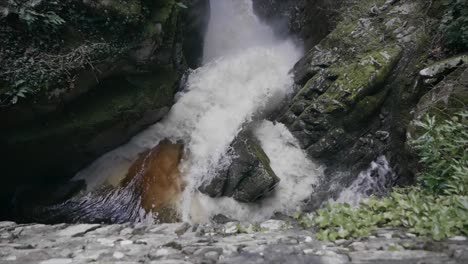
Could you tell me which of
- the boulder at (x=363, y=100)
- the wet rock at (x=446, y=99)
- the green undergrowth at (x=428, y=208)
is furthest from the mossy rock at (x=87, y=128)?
the wet rock at (x=446, y=99)

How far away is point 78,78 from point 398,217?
580 cm

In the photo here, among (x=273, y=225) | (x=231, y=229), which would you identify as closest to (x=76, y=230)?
(x=231, y=229)

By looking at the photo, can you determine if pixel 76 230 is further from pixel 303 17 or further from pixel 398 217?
pixel 303 17

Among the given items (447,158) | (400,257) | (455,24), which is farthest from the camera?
(455,24)

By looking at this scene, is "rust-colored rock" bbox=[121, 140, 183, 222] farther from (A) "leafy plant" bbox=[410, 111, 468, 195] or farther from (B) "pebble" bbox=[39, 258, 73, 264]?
(A) "leafy plant" bbox=[410, 111, 468, 195]

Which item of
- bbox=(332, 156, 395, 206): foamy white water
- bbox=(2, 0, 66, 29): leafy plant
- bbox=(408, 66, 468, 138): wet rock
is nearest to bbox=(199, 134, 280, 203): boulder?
bbox=(332, 156, 395, 206): foamy white water

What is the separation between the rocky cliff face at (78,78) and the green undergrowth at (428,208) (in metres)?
4.92

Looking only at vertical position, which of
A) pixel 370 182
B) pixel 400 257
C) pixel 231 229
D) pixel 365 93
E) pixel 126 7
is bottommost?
pixel 400 257

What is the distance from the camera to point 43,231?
12.3ft

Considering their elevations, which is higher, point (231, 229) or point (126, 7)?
point (126, 7)

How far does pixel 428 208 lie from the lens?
3182mm

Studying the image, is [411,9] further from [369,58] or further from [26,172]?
[26,172]

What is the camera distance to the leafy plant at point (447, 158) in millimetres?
3657

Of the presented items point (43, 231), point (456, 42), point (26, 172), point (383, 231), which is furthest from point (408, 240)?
point (26, 172)
